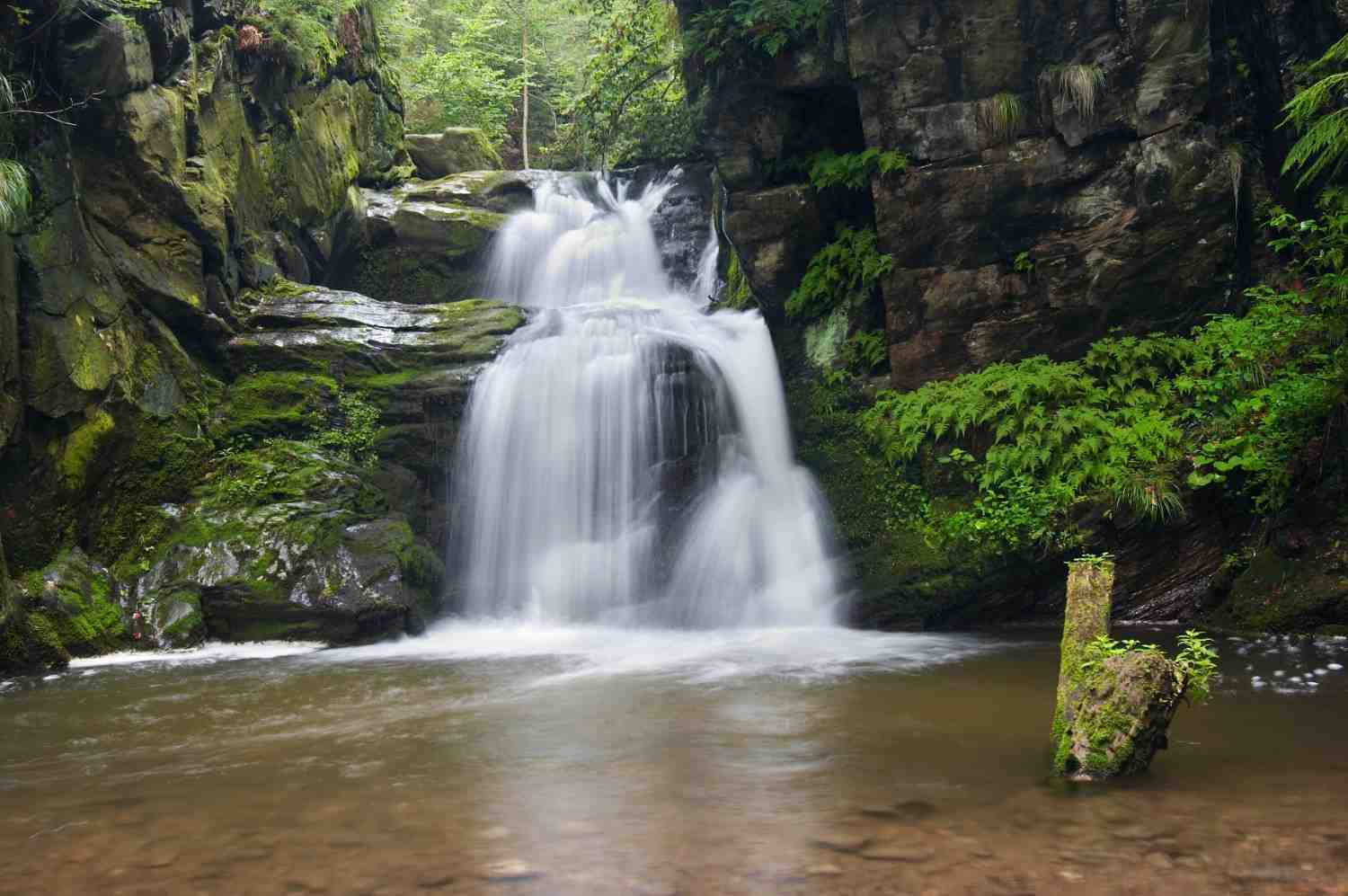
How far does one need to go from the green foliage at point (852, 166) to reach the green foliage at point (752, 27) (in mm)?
1404

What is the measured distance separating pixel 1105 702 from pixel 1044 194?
7.85 m

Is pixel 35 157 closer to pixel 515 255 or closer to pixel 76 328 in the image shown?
pixel 76 328

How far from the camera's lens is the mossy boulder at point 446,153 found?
20.5 m

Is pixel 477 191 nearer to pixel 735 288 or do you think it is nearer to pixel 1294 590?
pixel 735 288

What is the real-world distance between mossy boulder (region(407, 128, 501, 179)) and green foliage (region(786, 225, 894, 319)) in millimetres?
11082

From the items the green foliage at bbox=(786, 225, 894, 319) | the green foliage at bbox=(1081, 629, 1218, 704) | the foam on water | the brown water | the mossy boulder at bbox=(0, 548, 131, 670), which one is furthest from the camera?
the green foliage at bbox=(786, 225, 894, 319)

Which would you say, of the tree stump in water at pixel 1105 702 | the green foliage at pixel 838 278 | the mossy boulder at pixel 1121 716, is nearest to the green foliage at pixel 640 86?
the green foliage at pixel 838 278

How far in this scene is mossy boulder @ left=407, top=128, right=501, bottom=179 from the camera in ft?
67.3

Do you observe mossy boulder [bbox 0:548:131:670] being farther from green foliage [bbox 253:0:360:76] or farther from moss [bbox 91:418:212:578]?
green foliage [bbox 253:0:360:76]

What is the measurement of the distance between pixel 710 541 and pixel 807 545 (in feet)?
3.64

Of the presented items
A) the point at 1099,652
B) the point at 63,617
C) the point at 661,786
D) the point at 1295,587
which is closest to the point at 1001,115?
the point at 1295,587

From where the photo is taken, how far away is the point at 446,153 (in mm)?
20672

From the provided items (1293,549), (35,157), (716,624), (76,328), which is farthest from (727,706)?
(35,157)

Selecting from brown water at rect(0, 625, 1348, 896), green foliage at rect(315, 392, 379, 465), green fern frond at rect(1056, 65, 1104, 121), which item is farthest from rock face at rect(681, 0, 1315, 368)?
green foliage at rect(315, 392, 379, 465)
